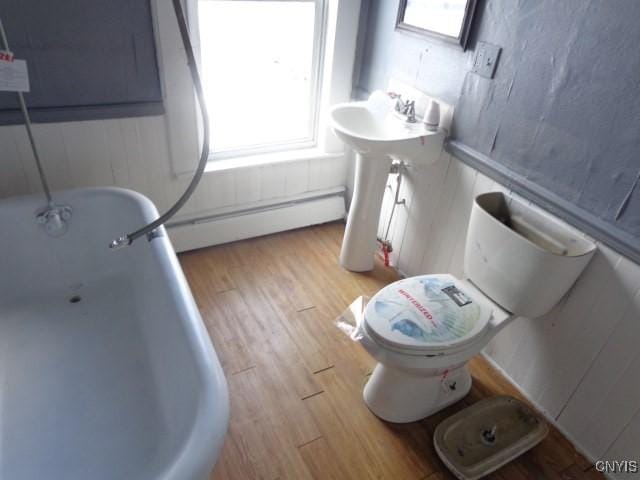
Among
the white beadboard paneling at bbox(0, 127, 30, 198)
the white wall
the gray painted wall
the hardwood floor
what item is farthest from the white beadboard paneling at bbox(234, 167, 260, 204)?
the gray painted wall

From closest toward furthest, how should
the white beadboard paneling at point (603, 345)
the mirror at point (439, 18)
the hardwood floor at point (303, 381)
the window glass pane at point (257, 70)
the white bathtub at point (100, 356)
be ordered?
the white bathtub at point (100, 356)
the white beadboard paneling at point (603, 345)
the hardwood floor at point (303, 381)
the mirror at point (439, 18)
the window glass pane at point (257, 70)

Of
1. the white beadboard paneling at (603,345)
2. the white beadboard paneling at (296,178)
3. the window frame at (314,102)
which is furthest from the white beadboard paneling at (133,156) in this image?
the white beadboard paneling at (603,345)

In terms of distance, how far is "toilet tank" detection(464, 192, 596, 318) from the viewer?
4.42 ft

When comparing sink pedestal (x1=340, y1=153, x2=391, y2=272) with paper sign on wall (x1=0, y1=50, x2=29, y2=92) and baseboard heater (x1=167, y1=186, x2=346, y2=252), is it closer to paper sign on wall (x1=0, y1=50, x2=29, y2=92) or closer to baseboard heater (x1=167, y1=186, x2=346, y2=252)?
baseboard heater (x1=167, y1=186, x2=346, y2=252)

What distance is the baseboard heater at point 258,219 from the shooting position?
2229mm

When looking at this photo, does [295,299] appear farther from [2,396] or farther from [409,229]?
[2,396]

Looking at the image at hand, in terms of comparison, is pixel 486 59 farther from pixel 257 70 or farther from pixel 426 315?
pixel 257 70

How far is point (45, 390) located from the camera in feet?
4.77

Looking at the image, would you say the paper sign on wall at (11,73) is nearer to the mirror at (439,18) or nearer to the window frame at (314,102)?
the window frame at (314,102)

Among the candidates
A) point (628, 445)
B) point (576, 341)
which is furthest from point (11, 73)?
point (628, 445)

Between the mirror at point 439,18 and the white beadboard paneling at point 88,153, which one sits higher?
the mirror at point 439,18

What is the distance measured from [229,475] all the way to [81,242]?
1.09m

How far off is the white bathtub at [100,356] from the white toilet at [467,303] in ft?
1.95

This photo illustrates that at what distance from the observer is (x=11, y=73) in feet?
4.46
